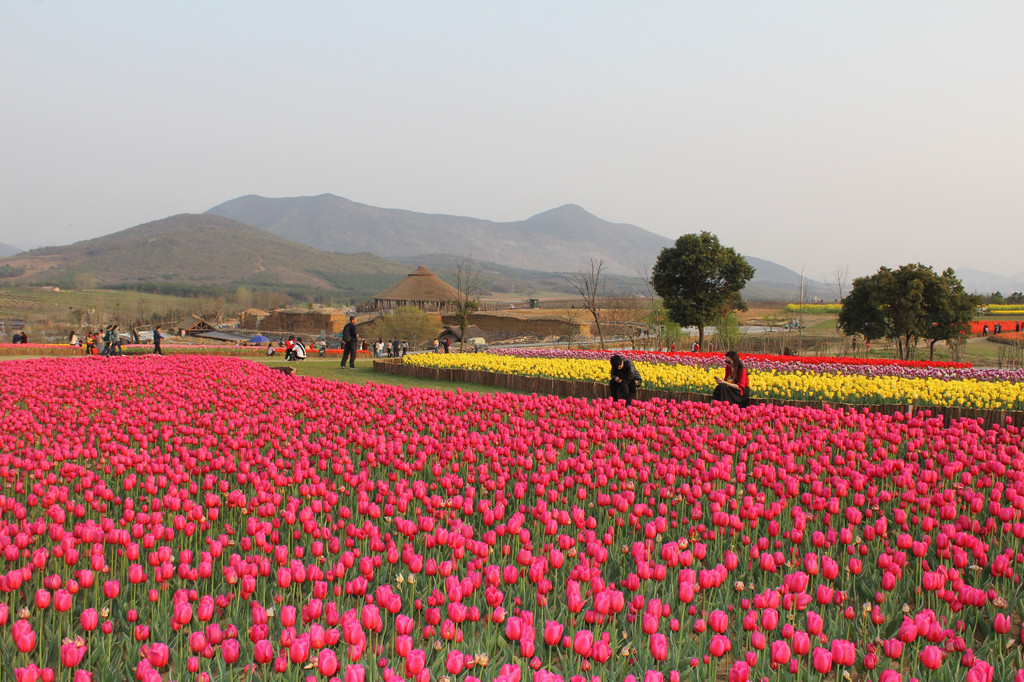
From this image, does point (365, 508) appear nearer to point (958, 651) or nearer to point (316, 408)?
point (958, 651)

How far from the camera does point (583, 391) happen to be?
653 inches

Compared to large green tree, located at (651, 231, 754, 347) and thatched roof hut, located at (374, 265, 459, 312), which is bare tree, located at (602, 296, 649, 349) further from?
thatched roof hut, located at (374, 265, 459, 312)

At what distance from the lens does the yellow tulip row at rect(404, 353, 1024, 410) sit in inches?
492

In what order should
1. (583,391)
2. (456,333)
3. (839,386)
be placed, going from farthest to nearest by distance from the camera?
(456,333) → (583,391) → (839,386)

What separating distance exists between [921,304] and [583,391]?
28.3 m

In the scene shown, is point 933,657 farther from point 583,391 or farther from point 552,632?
point 583,391

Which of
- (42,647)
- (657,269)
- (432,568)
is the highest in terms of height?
(657,269)

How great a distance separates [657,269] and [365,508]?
140 ft

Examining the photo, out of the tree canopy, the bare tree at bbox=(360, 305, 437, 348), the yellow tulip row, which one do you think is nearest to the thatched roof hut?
the bare tree at bbox=(360, 305, 437, 348)

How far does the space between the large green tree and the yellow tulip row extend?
27426 millimetres

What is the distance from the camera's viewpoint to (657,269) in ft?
154

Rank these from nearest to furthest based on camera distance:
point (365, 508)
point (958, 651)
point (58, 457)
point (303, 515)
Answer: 1. point (958, 651)
2. point (303, 515)
3. point (365, 508)
4. point (58, 457)

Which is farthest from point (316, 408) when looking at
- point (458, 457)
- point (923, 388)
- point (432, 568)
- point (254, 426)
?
point (923, 388)

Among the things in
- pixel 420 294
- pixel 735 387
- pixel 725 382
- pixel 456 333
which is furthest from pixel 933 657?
pixel 420 294
